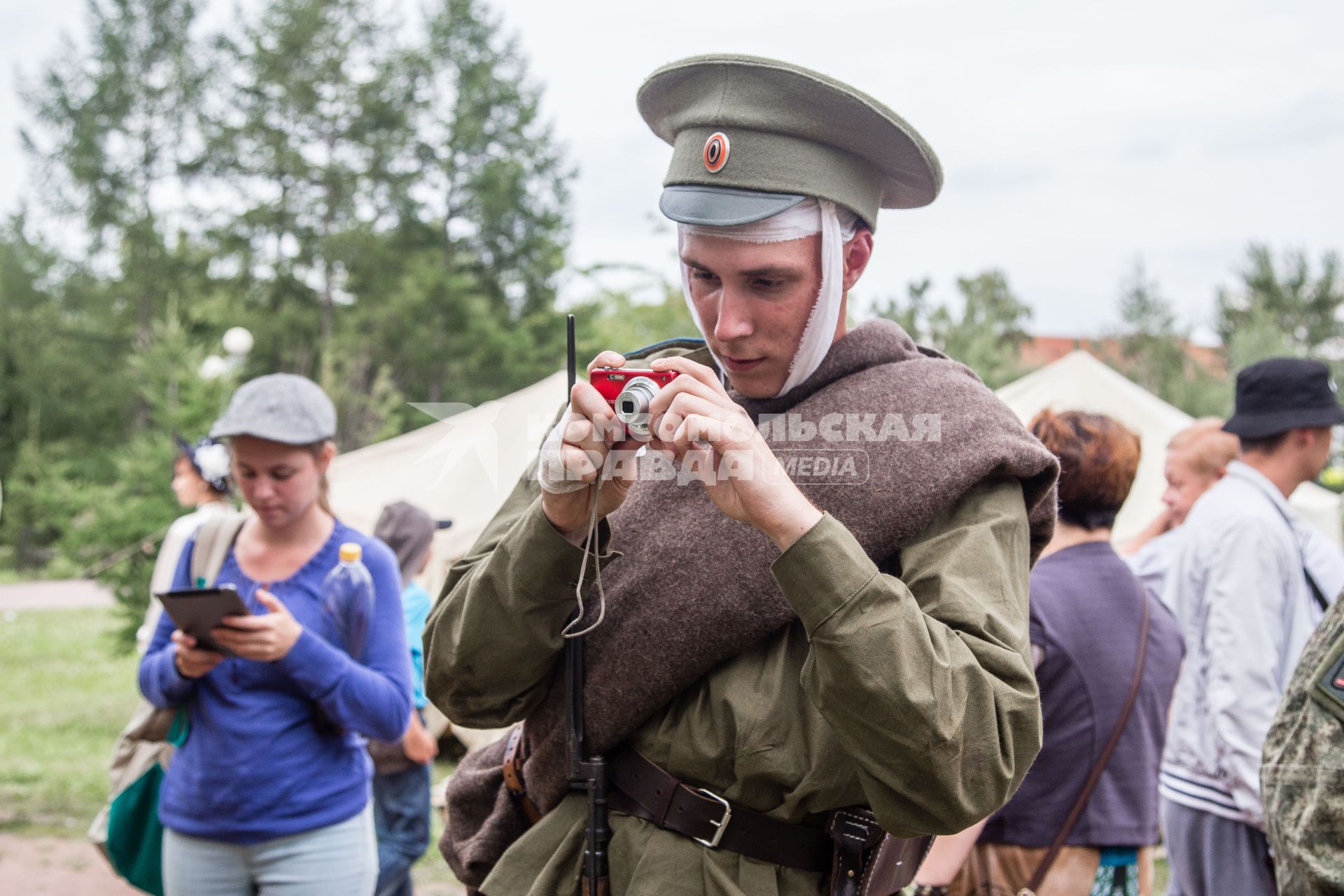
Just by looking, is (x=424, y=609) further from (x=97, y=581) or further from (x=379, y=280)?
(x=379, y=280)

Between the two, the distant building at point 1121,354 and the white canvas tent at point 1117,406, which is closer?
the white canvas tent at point 1117,406

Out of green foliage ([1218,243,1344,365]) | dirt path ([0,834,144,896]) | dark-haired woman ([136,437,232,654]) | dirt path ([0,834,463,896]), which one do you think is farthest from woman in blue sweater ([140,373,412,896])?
green foliage ([1218,243,1344,365])

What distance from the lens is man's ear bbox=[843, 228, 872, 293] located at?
198 cm

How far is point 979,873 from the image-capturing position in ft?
10.1

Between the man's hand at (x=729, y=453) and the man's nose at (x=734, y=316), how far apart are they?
26 centimetres

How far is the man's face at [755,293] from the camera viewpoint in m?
1.87

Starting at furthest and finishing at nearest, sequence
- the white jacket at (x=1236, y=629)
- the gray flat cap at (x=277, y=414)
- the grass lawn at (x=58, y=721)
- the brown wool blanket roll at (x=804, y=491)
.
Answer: the grass lawn at (x=58, y=721) → the white jacket at (x=1236, y=629) → the gray flat cap at (x=277, y=414) → the brown wool blanket roll at (x=804, y=491)

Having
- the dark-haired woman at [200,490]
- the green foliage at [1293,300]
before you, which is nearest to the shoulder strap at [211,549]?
the dark-haired woman at [200,490]

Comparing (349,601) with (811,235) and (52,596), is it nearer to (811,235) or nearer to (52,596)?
(811,235)

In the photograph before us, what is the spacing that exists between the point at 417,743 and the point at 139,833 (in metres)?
1.13

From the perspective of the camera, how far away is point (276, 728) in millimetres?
3174

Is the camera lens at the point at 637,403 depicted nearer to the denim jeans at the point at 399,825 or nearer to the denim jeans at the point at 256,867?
the denim jeans at the point at 256,867

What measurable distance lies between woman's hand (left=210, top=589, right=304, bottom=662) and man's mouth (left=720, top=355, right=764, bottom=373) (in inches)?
65.0

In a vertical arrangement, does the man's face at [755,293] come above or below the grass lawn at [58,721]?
above
